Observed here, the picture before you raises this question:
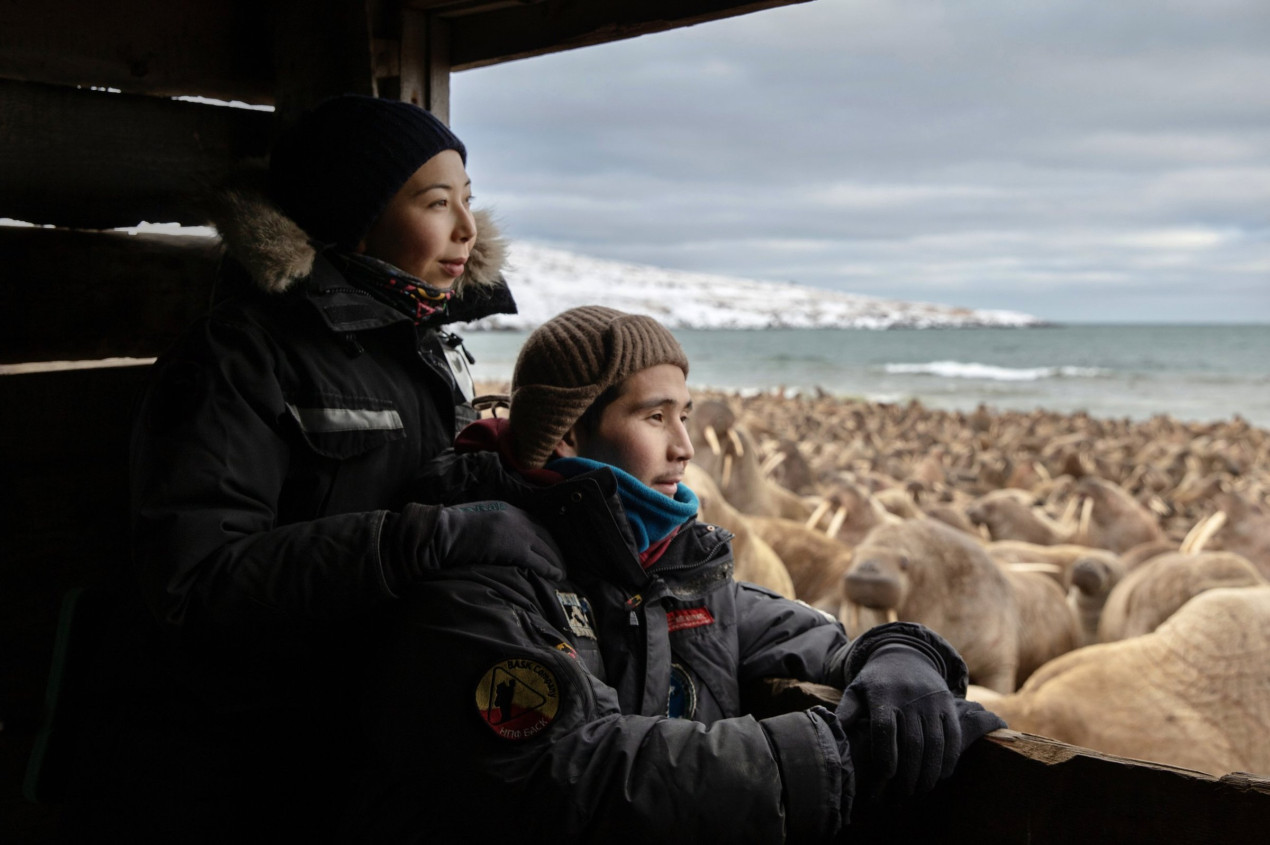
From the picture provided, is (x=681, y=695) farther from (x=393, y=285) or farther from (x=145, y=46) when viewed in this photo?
(x=145, y=46)

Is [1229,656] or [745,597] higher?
[745,597]

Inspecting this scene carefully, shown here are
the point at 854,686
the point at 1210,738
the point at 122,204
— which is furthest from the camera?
the point at 1210,738

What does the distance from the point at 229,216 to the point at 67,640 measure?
0.88 m

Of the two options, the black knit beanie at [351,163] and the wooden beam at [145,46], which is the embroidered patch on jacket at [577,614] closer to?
the black knit beanie at [351,163]

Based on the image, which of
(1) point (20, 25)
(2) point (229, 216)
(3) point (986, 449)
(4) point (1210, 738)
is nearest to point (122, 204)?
(1) point (20, 25)

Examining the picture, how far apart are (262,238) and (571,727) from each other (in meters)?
1.12

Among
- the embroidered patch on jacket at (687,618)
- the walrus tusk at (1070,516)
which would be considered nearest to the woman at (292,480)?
the embroidered patch on jacket at (687,618)

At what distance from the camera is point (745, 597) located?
7.09 ft

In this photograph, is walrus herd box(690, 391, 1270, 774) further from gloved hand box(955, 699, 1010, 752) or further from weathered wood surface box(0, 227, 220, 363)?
weathered wood surface box(0, 227, 220, 363)

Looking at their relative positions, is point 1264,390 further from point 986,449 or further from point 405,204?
point 405,204

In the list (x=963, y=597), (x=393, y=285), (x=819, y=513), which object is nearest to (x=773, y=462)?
(x=819, y=513)

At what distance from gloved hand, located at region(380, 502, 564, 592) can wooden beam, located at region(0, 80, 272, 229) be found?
3.12ft

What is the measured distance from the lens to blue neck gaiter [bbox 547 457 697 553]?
5.98 ft

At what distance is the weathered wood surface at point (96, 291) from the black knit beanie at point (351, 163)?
44cm
